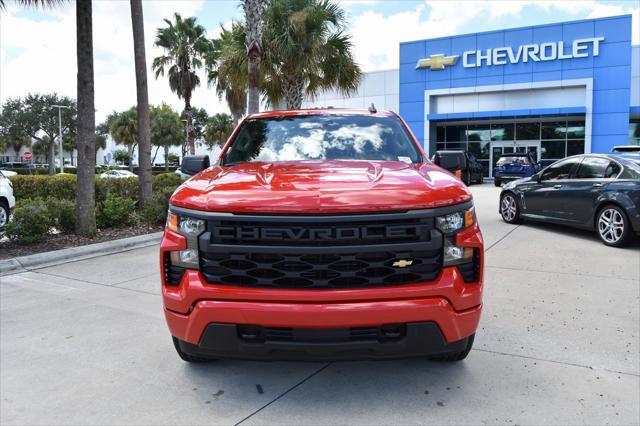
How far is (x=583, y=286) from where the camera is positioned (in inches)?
226

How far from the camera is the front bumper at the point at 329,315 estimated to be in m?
2.66

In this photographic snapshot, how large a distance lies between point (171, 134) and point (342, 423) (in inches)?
2121

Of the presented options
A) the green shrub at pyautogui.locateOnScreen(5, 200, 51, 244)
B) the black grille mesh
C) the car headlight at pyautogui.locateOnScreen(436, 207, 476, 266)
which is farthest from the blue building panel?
the black grille mesh

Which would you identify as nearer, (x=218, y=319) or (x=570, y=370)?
(x=218, y=319)

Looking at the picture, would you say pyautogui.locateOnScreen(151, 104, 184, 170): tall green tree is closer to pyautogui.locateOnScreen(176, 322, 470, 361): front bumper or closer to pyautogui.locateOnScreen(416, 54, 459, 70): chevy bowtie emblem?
pyautogui.locateOnScreen(416, 54, 459, 70): chevy bowtie emblem

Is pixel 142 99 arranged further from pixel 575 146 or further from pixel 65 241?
pixel 575 146

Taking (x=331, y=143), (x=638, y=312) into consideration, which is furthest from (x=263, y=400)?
(x=638, y=312)

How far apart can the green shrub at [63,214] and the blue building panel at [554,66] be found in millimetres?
24897

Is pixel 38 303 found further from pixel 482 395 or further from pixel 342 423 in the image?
pixel 482 395

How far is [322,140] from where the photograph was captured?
13.9 ft

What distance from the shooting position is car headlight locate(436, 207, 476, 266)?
9.24 feet

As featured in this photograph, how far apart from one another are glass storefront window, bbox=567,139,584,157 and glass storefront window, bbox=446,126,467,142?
607 cm

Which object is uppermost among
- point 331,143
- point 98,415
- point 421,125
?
point 421,125

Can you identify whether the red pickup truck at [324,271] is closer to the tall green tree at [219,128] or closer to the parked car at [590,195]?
the parked car at [590,195]
